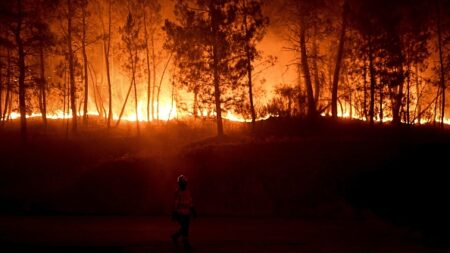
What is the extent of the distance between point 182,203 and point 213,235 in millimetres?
2501

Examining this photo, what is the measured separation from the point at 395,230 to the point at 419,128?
19278 mm

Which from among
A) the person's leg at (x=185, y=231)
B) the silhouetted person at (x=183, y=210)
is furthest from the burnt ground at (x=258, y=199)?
the silhouetted person at (x=183, y=210)

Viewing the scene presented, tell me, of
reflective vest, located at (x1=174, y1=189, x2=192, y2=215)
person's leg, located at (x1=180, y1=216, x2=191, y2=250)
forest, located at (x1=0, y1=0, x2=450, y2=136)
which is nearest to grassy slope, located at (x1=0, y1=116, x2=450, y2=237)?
forest, located at (x1=0, y1=0, x2=450, y2=136)

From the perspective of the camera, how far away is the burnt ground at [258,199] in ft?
40.6

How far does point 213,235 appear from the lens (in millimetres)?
13164

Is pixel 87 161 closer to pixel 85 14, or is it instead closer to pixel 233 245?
pixel 85 14

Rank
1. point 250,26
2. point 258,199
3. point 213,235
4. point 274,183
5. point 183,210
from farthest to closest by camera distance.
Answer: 1. point 250,26
2. point 274,183
3. point 258,199
4. point 213,235
5. point 183,210

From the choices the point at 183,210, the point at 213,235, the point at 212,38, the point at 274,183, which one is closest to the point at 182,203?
the point at 183,210

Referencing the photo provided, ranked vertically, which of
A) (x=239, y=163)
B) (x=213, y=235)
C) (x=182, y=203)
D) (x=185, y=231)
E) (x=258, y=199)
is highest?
(x=239, y=163)

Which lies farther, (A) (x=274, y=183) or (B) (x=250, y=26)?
(B) (x=250, y=26)

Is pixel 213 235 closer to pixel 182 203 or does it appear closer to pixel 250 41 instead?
pixel 182 203

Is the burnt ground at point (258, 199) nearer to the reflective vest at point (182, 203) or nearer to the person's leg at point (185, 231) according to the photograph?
the person's leg at point (185, 231)

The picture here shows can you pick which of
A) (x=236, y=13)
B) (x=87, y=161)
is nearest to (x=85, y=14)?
(x=87, y=161)

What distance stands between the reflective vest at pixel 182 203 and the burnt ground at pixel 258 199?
114 centimetres
